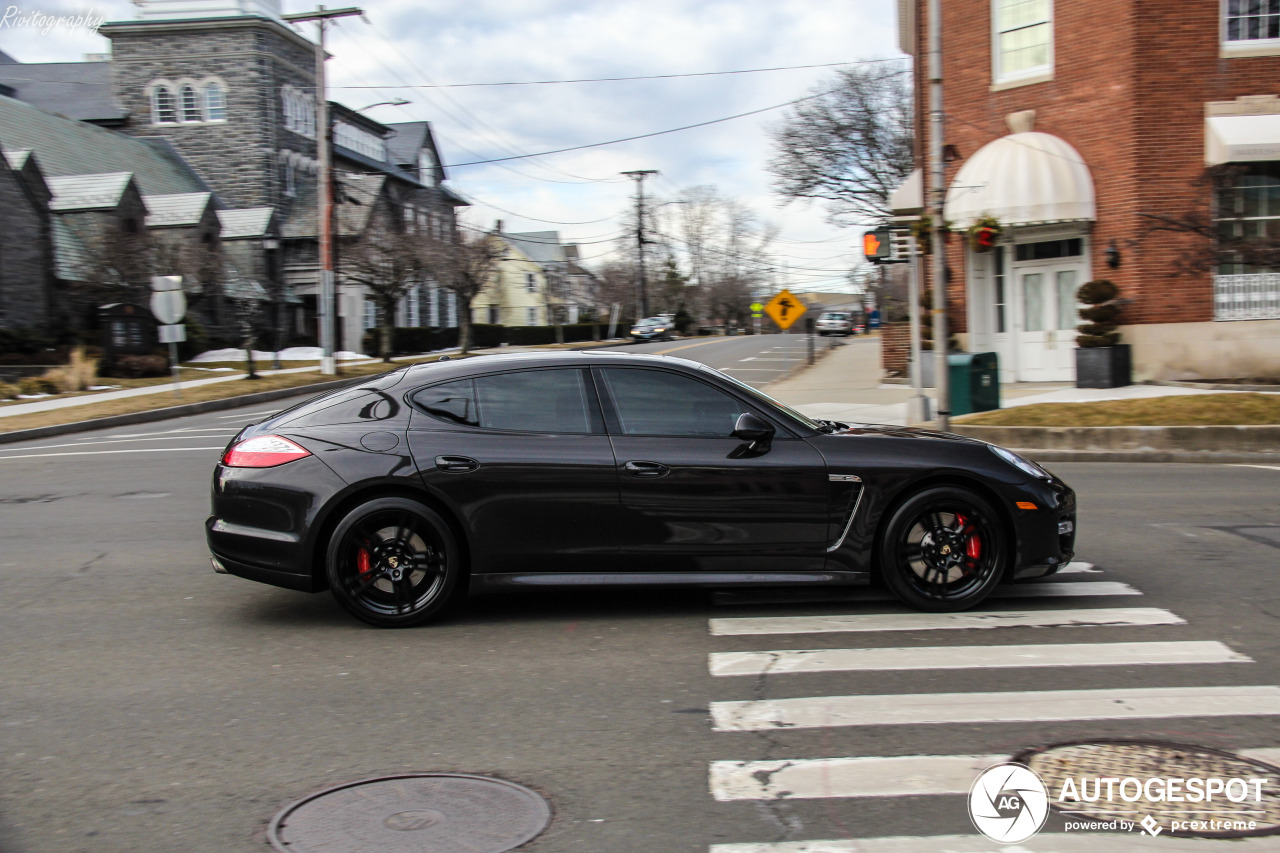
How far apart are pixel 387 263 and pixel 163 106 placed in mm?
19056

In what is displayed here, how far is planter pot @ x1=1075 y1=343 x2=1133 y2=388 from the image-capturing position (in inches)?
781

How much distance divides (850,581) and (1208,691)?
188cm

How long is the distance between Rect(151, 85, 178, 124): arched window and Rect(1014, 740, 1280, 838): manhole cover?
2177 inches

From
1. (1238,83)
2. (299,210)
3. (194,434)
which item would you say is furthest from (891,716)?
(299,210)

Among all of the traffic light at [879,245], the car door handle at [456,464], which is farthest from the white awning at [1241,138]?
the car door handle at [456,464]

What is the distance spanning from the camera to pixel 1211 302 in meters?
20.0

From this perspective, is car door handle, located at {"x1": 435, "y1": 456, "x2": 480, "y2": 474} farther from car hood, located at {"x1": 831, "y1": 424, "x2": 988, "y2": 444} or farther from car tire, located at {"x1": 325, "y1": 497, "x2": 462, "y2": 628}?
car hood, located at {"x1": 831, "y1": 424, "x2": 988, "y2": 444}

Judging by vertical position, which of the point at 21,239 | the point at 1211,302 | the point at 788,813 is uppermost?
the point at 21,239

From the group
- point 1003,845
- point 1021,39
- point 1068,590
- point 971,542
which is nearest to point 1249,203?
point 1021,39

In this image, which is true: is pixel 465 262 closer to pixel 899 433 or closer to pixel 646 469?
pixel 899 433

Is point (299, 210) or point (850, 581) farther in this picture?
point (299, 210)

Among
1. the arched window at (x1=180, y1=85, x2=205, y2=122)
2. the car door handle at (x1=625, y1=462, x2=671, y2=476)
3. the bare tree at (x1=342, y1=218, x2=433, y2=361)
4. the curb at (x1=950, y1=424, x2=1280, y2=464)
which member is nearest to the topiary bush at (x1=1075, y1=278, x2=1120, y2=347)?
the curb at (x1=950, y1=424, x2=1280, y2=464)

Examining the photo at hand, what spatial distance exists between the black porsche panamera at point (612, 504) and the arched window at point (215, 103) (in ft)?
164

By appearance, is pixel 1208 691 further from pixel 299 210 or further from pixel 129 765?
pixel 299 210
